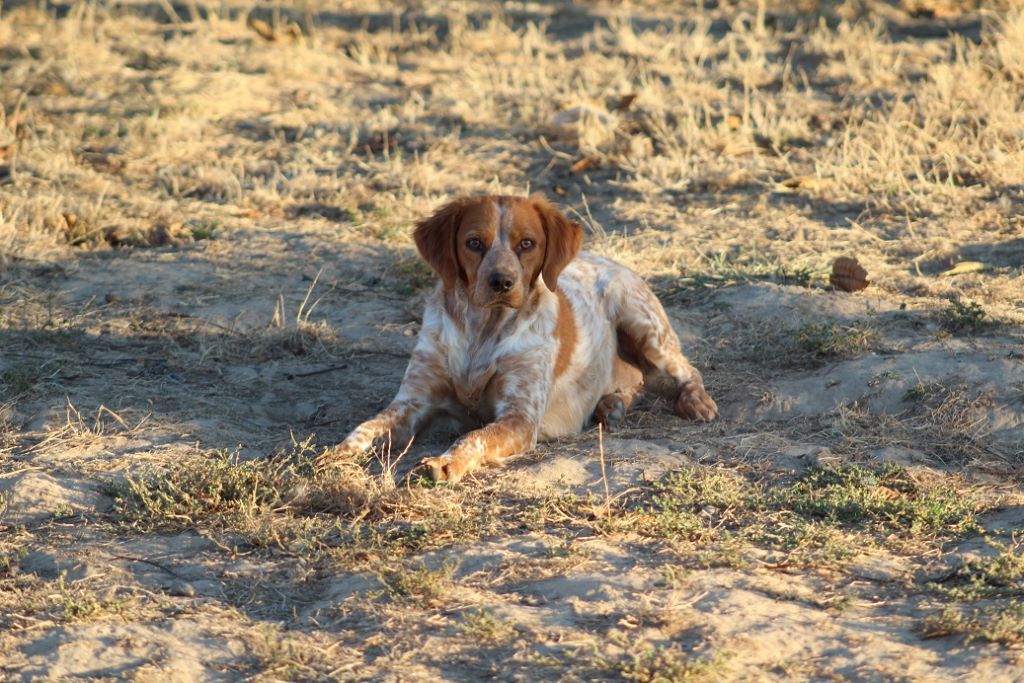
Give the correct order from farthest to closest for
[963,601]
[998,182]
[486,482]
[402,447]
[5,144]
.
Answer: [5,144], [998,182], [402,447], [486,482], [963,601]

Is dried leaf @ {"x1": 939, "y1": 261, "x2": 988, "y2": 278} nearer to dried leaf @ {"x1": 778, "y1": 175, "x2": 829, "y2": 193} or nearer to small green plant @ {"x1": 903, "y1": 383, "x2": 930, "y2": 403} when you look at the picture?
dried leaf @ {"x1": 778, "y1": 175, "x2": 829, "y2": 193}

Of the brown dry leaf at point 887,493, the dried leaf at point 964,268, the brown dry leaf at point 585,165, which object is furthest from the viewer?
the brown dry leaf at point 585,165

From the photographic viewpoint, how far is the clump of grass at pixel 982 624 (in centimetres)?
358

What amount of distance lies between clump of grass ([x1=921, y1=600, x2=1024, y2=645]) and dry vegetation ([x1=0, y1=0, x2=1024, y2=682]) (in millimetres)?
16

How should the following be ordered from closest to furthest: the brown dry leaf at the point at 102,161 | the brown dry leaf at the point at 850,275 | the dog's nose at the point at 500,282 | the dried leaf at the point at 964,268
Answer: the dog's nose at the point at 500,282 → the brown dry leaf at the point at 850,275 → the dried leaf at the point at 964,268 → the brown dry leaf at the point at 102,161

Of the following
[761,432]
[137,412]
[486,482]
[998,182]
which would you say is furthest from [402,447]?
[998,182]

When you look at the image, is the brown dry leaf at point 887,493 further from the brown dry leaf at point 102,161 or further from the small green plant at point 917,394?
the brown dry leaf at point 102,161

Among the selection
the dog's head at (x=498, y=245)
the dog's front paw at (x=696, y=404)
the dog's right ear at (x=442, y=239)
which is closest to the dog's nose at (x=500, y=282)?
the dog's head at (x=498, y=245)

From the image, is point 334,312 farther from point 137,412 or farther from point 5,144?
point 5,144

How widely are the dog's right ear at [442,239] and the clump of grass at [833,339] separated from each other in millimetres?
1813

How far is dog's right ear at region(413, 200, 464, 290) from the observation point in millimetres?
5398

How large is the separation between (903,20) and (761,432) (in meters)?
7.41

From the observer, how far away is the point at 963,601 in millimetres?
3881

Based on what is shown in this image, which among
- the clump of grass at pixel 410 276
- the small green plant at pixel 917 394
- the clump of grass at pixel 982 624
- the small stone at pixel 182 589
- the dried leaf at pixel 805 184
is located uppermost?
the dried leaf at pixel 805 184
